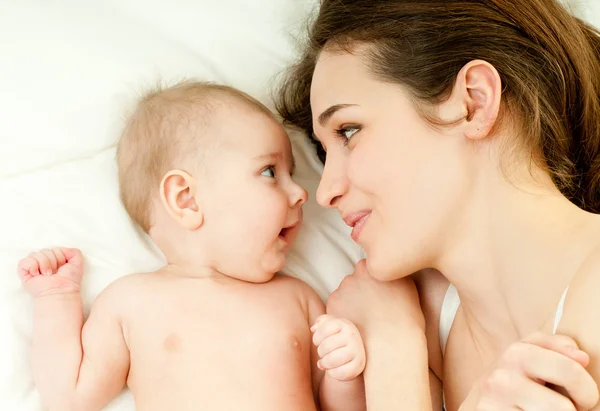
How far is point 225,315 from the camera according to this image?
1.45 metres

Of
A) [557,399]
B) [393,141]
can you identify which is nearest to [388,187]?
[393,141]

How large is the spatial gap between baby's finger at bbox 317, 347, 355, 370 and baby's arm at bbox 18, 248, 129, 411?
0.40 metres

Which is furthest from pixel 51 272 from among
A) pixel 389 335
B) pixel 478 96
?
pixel 478 96

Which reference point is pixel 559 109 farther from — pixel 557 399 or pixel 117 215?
pixel 117 215

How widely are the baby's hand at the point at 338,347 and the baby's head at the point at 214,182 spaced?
25 centimetres

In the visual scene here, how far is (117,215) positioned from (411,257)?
666 mm

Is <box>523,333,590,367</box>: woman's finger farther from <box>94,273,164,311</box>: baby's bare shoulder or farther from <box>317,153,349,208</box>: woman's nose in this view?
<box>94,273,164,311</box>: baby's bare shoulder

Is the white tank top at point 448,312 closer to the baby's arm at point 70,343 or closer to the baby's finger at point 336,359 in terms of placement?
the baby's finger at point 336,359

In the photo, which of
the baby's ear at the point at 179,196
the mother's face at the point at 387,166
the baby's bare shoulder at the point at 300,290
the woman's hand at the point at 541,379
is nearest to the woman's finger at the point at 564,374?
the woman's hand at the point at 541,379

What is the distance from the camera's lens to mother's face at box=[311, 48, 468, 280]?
4.28 ft

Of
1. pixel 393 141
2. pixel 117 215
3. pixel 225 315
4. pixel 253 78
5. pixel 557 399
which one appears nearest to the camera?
pixel 557 399

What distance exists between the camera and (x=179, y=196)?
1.51 m

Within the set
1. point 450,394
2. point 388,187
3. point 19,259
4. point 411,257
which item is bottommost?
point 19,259

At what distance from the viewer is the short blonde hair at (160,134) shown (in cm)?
151
